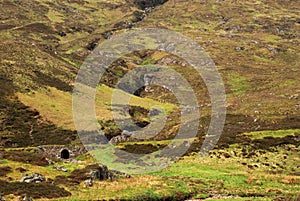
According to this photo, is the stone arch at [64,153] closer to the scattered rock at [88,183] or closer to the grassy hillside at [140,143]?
the grassy hillside at [140,143]

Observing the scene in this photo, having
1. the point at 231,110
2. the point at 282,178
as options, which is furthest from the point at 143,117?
the point at 282,178

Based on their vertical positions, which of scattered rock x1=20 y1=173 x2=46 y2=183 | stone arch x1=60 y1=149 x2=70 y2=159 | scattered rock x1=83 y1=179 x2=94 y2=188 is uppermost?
scattered rock x1=20 y1=173 x2=46 y2=183

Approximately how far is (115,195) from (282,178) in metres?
20.2

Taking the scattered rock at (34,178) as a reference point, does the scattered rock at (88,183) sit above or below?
below

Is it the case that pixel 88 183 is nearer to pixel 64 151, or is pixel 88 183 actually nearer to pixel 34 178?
pixel 34 178

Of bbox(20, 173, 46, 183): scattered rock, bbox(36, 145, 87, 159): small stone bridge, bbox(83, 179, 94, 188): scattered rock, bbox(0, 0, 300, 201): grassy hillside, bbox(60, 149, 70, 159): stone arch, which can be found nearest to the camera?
bbox(0, 0, 300, 201): grassy hillside

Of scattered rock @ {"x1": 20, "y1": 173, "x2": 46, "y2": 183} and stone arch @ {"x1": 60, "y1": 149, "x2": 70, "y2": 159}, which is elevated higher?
scattered rock @ {"x1": 20, "y1": 173, "x2": 46, "y2": 183}

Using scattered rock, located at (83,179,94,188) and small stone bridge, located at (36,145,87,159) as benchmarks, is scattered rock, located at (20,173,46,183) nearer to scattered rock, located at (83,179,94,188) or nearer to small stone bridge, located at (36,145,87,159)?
scattered rock, located at (83,179,94,188)

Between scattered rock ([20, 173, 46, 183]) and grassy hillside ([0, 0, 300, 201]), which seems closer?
grassy hillside ([0, 0, 300, 201])

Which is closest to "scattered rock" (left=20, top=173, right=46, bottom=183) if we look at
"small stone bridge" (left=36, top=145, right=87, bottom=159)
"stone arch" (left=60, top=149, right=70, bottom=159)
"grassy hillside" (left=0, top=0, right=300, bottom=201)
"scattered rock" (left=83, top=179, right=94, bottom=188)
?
"grassy hillside" (left=0, top=0, right=300, bottom=201)

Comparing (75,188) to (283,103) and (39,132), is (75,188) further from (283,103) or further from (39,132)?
(283,103)

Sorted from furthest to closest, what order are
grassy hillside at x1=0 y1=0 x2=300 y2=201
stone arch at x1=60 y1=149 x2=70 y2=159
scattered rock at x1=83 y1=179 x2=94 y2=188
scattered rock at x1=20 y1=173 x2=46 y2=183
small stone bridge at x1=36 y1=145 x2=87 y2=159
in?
stone arch at x1=60 y1=149 x2=70 y2=159 → small stone bridge at x1=36 y1=145 x2=87 y2=159 → scattered rock at x1=83 y1=179 x2=94 y2=188 → scattered rock at x1=20 y1=173 x2=46 y2=183 → grassy hillside at x1=0 y1=0 x2=300 y2=201

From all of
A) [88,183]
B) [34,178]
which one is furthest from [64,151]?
[88,183]

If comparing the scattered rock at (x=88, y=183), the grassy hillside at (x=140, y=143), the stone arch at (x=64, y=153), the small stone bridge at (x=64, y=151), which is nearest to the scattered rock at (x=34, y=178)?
the grassy hillside at (x=140, y=143)
